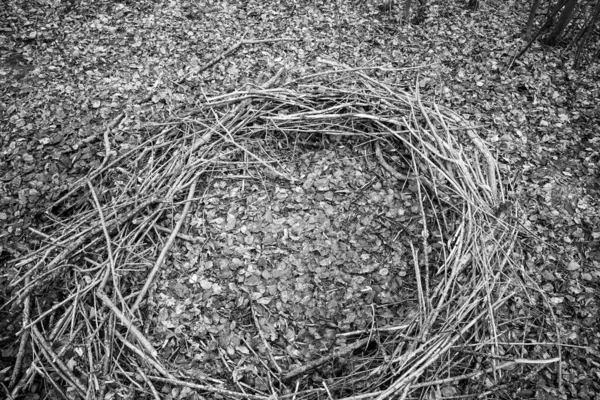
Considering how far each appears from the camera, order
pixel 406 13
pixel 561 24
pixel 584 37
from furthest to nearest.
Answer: pixel 406 13
pixel 561 24
pixel 584 37

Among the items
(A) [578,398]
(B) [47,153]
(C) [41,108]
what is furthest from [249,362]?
(C) [41,108]

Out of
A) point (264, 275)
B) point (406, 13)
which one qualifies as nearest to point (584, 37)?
point (406, 13)

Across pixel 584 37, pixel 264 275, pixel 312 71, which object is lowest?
pixel 264 275

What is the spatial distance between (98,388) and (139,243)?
95 cm

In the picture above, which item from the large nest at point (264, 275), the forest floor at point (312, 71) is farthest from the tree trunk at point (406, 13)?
the large nest at point (264, 275)

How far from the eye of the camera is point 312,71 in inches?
160

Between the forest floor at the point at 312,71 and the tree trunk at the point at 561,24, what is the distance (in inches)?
4.4

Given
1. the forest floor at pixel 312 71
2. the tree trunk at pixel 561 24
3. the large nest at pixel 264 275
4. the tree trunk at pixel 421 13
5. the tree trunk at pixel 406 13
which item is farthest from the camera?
the tree trunk at pixel 421 13

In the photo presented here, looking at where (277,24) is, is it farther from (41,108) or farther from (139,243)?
(139,243)

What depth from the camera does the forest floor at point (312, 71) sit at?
2973mm

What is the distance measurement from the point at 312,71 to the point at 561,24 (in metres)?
2.62

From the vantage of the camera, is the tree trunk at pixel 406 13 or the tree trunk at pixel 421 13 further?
the tree trunk at pixel 421 13

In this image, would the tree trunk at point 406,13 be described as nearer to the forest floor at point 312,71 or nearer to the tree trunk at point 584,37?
the forest floor at point 312,71

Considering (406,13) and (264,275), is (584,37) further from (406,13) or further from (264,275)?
(264,275)
